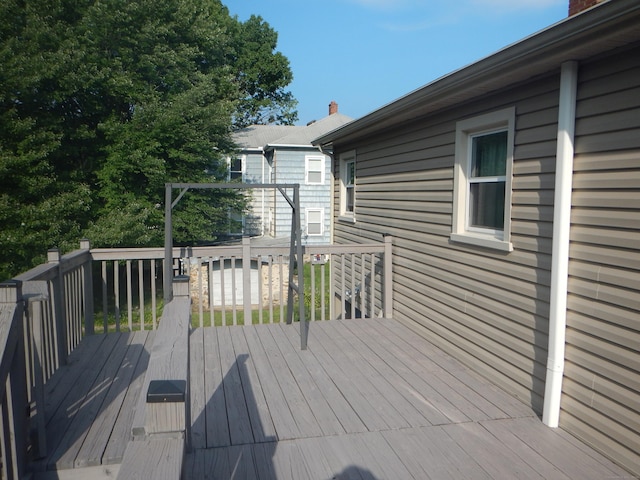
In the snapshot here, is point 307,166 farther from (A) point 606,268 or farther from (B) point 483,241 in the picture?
(A) point 606,268

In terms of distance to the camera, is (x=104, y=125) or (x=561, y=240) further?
(x=104, y=125)

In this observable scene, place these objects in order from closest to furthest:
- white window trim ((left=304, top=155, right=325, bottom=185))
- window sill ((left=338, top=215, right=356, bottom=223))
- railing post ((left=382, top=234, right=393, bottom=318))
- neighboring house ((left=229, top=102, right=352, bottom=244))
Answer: railing post ((left=382, top=234, right=393, bottom=318))
window sill ((left=338, top=215, right=356, bottom=223))
neighboring house ((left=229, top=102, right=352, bottom=244))
white window trim ((left=304, top=155, right=325, bottom=185))

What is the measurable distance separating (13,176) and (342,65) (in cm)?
1966

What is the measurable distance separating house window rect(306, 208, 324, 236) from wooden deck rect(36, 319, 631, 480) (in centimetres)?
1436

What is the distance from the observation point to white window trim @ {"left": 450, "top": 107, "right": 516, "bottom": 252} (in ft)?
12.1

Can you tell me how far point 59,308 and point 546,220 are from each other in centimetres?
365

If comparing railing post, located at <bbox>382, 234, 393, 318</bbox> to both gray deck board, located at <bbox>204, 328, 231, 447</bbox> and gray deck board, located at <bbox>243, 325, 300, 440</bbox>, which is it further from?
gray deck board, located at <bbox>204, 328, 231, 447</bbox>

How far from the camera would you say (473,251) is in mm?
4234

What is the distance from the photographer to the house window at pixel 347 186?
26.9 ft

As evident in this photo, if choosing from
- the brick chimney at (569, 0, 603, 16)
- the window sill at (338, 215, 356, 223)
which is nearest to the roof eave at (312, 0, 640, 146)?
the brick chimney at (569, 0, 603, 16)

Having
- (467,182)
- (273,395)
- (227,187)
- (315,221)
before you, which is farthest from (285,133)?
(273,395)

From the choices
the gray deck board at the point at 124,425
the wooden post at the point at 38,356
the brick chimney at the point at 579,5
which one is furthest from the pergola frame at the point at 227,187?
the brick chimney at the point at 579,5

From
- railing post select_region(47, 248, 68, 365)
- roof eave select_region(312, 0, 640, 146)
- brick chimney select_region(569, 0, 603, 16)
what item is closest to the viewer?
roof eave select_region(312, 0, 640, 146)

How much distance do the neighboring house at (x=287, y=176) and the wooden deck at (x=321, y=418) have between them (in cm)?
1395
